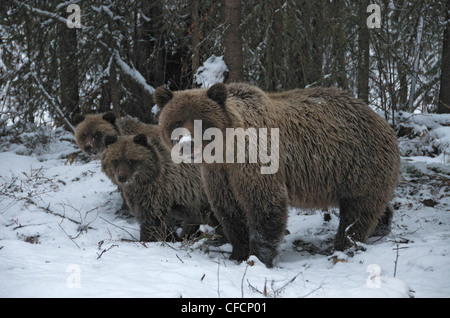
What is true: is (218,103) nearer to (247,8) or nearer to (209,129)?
(209,129)

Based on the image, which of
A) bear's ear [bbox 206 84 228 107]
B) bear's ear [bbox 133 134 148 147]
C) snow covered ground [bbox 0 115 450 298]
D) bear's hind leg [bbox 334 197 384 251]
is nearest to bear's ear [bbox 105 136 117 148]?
bear's ear [bbox 133 134 148 147]

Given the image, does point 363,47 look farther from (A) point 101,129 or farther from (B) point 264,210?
(A) point 101,129

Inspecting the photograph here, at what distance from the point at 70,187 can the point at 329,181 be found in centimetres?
515

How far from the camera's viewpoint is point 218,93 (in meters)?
4.06

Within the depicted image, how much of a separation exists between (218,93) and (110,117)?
4020 millimetres

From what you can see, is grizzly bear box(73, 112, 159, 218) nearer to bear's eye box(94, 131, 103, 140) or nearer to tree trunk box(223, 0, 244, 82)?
bear's eye box(94, 131, 103, 140)

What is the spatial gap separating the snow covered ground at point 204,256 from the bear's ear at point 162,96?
161cm

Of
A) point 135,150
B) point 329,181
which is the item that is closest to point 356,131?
point 329,181

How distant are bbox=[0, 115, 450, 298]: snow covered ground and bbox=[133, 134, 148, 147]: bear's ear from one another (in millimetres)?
1330

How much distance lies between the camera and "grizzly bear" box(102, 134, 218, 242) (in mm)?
5555

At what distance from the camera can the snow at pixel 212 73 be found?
668 centimetres

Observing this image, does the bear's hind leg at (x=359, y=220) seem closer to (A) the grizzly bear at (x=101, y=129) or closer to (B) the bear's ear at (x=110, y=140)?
(B) the bear's ear at (x=110, y=140)

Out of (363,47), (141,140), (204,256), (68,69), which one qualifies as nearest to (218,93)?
(204,256)

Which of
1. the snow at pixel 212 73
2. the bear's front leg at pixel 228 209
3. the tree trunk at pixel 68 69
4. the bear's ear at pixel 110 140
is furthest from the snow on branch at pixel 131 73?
the bear's front leg at pixel 228 209
